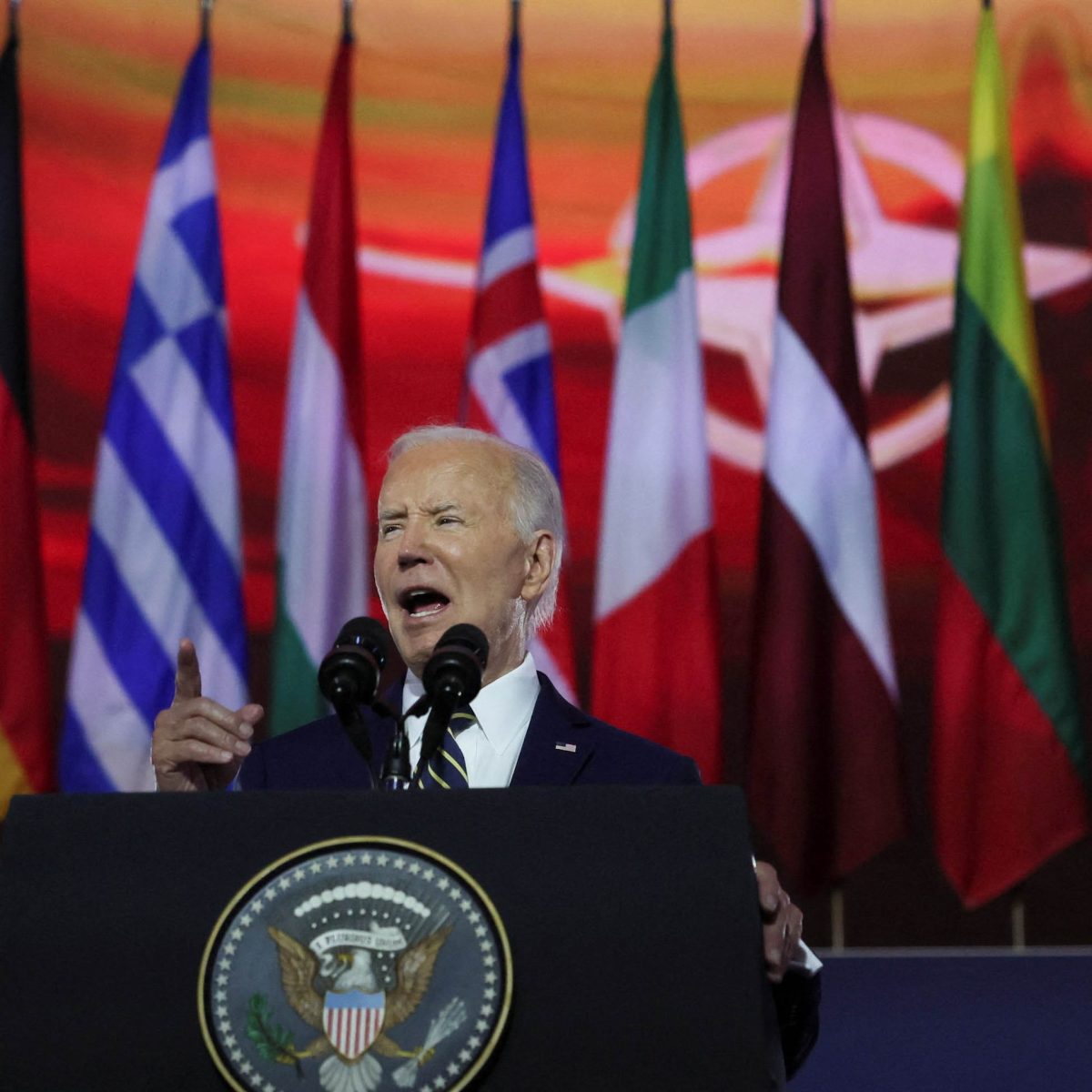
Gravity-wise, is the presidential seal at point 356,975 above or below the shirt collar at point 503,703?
below

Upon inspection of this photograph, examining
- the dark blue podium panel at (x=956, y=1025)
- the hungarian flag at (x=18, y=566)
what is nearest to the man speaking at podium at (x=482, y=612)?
the dark blue podium panel at (x=956, y=1025)

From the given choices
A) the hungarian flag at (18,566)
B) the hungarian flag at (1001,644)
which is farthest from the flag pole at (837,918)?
the hungarian flag at (18,566)

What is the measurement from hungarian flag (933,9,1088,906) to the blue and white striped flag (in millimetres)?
2237

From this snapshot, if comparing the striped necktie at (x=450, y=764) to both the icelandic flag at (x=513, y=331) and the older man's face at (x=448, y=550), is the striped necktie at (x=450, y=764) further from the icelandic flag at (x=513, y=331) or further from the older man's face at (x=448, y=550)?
the icelandic flag at (x=513, y=331)

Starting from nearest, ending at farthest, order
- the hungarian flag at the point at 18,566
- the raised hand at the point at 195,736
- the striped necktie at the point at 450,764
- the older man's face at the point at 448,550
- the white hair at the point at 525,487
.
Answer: the raised hand at the point at 195,736 → the striped necktie at the point at 450,764 → the older man's face at the point at 448,550 → the white hair at the point at 525,487 → the hungarian flag at the point at 18,566

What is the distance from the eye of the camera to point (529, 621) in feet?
7.63

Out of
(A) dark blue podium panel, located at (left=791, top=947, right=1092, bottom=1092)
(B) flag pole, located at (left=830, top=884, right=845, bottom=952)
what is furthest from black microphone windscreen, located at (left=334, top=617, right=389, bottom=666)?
(B) flag pole, located at (left=830, top=884, right=845, bottom=952)

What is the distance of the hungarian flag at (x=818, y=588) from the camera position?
176 inches

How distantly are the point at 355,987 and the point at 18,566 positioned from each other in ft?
12.2

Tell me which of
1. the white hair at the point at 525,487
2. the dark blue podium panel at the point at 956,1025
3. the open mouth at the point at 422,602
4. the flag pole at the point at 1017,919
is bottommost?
the dark blue podium panel at the point at 956,1025

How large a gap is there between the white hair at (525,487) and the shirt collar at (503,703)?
6.3 inches

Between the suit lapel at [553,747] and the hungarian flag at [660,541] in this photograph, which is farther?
the hungarian flag at [660,541]

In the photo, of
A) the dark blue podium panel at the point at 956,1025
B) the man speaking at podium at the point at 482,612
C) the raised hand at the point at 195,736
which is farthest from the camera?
the dark blue podium panel at the point at 956,1025

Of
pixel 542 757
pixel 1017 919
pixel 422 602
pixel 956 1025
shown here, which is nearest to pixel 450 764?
pixel 542 757
